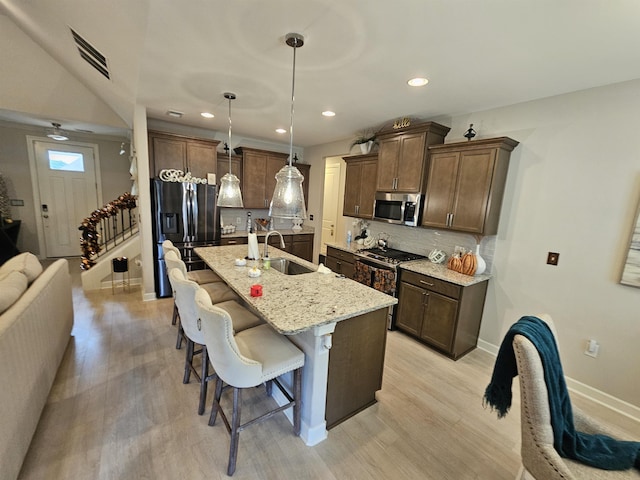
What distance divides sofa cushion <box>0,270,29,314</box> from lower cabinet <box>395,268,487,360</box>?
325 centimetres

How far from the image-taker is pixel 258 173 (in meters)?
4.91

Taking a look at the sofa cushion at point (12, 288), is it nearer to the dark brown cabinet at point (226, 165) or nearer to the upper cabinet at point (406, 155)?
the dark brown cabinet at point (226, 165)

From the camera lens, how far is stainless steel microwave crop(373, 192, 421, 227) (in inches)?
126

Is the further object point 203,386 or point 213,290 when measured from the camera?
point 213,290

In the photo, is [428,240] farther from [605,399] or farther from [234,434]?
[234,434]

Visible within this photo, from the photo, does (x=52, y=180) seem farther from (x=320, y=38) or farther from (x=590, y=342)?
(x=590, y=342)

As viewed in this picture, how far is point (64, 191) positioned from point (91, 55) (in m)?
4.48

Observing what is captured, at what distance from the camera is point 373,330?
6.51 feet

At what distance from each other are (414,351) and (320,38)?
2.96 metres

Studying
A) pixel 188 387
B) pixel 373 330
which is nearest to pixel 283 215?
pixel 373 330

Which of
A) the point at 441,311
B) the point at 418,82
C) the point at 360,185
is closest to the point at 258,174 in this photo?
the point at 360,185

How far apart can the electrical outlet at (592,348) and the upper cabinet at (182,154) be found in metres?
4.90

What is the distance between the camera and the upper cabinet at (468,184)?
2.61 meters

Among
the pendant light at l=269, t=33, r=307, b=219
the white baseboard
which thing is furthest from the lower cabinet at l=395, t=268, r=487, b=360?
the pendant light at l=269, t=33, r=307, b=219
